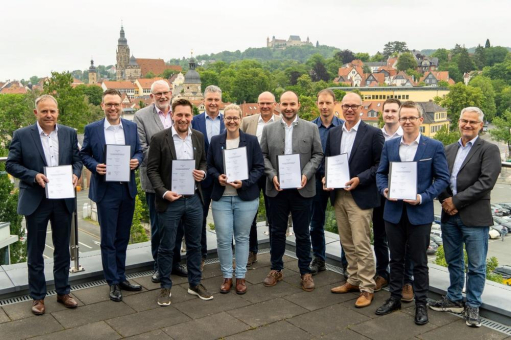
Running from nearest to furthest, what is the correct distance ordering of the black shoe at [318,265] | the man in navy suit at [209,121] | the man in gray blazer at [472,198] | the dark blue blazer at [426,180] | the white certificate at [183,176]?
the man in gray blazer at [472,198], the dark blue blazer at [426,180], the white certificate at [183,176], the man in navy suit at [209,121], the black shoe at [318,265]

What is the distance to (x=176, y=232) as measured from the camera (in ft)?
17.2

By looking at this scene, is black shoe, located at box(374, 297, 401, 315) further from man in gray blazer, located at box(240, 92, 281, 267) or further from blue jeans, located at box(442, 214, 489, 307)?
man in gray blazer, located at box(240, 92, 281, 267)

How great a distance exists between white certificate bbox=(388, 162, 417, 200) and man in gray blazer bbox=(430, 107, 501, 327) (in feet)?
1.19

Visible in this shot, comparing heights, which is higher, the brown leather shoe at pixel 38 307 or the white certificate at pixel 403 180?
the white certificate at pixel 403 180

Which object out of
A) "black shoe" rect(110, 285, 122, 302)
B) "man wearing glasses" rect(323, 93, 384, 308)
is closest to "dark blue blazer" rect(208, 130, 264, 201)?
"man wearing glasses" rect(323, 93, 384, 308)

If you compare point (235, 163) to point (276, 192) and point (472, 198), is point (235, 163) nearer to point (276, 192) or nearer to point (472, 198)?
point (276, 192)

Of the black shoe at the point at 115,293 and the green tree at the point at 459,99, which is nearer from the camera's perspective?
the black shoe at the point at 115,293

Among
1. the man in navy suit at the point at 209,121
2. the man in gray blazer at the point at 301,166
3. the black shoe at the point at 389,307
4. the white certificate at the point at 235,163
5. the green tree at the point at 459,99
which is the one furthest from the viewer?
the green tree at the point at 459,99

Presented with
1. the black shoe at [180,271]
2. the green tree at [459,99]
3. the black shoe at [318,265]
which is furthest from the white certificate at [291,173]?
the green tree at [459,99]

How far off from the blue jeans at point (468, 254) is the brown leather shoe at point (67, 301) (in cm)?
364

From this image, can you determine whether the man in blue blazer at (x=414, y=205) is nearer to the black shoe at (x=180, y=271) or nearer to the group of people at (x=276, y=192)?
the group of people at (x=276, y=192)

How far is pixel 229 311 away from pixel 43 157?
Answer: 230 centimetres

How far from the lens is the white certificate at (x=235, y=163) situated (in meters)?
5.27

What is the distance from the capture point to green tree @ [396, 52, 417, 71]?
139 metres
